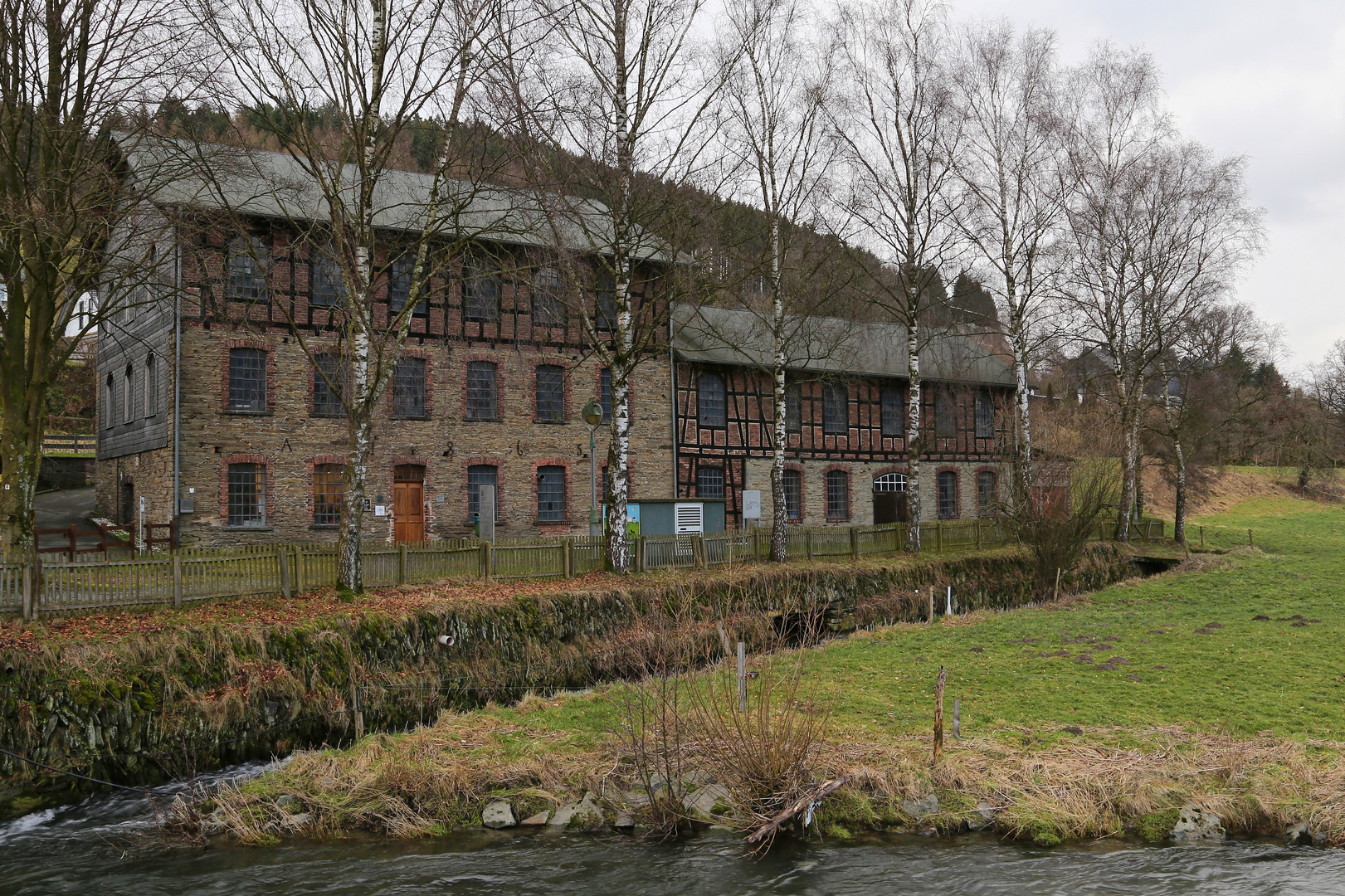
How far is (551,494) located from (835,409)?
1136 cm

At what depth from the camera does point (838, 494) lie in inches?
1266

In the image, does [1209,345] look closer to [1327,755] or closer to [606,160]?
→ [606,160]

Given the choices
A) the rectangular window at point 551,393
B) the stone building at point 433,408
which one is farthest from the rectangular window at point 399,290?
the rectangular window at point 551,393

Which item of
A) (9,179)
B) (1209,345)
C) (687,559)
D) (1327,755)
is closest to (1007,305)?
(1209,345)

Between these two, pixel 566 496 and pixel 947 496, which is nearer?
pixel 566 496

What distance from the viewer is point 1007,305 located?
86.4 feet

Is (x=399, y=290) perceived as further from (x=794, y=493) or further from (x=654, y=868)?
(x=654, y=868)

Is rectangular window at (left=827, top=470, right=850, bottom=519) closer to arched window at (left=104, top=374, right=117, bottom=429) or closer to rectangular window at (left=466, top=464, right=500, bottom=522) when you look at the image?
rectangular window at (left=466, top=464, right=500, bottom=522)

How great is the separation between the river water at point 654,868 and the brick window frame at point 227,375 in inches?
590

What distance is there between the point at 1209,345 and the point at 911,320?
535 inches

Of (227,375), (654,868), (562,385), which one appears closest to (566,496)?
(562,385)

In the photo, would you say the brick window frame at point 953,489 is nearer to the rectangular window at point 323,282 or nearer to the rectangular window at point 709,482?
the rectangular window at point 709,482

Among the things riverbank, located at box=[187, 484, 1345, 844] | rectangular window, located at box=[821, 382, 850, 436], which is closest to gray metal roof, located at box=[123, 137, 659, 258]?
riverbank, located at box=[187, 484, 1345, 844]

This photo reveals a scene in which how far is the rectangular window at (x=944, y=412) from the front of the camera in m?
34.2
